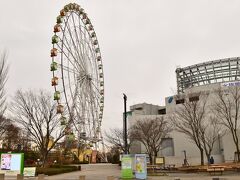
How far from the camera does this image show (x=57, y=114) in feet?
109

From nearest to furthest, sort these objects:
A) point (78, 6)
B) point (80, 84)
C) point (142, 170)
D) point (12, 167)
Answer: point (12, 167)
point (142, 170)
point (80, 84)
point (78, 6)

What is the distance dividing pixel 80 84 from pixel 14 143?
26619 mm

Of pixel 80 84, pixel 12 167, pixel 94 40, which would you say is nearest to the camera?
pixel 12 167

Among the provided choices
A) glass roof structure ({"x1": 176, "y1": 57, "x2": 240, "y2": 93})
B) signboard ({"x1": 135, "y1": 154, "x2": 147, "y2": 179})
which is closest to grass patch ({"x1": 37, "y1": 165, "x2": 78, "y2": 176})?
signboard ({"x1": 135, "y1": 154, "x2": 147, "y2": 179})

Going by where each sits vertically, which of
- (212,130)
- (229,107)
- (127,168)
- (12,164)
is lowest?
(127,168)

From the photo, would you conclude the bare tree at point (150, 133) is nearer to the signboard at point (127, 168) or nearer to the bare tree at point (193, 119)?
the bare tree at point (193, 119)

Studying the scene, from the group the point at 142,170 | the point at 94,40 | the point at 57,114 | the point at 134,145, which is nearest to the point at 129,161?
the point at 142,170

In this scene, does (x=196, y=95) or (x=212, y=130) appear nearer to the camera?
(x=196, y=95)

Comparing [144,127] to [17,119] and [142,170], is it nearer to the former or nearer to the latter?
[17,119]

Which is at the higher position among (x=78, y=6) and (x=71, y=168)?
(x=78, y=6)

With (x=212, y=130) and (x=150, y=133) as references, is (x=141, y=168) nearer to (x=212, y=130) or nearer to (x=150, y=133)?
(x=150, y=133)

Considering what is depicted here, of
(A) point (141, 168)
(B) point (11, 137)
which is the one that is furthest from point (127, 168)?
(B) point (11, 137)

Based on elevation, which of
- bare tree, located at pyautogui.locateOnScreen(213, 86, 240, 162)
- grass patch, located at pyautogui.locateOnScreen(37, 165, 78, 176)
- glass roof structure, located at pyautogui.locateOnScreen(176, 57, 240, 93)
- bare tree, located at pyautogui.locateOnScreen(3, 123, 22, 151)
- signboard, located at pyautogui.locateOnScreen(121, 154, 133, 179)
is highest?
glass roof structure, located at pyautogui.locateOnScreen(176, 57, 240, 93)

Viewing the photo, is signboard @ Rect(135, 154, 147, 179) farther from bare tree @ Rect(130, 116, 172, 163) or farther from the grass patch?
bare tree @ Rect(130, 116, 172, 163)
